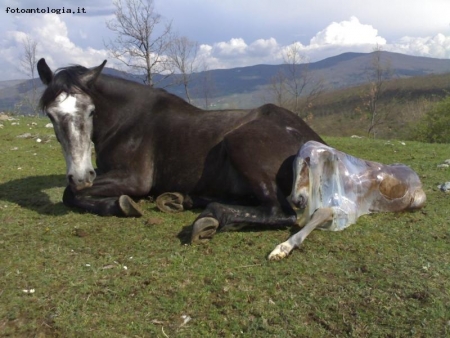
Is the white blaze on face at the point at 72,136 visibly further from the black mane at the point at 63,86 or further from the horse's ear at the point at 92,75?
the horse's ear at the point at 92,75

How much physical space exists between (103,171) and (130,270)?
2494mm

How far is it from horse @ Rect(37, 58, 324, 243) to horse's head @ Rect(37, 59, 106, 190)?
12mm

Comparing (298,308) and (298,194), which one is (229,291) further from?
(298,194)

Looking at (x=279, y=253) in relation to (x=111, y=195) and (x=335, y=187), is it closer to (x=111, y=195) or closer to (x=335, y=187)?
(x=335, y=187)

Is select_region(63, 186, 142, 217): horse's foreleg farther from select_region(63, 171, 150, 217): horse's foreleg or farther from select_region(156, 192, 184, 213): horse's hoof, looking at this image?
select_region(156, 192, 184, 213): horse's hoof

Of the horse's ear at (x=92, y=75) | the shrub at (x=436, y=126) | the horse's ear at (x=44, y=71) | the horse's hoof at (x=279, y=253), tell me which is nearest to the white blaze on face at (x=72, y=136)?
the horse's ear at (x=92, y=75)

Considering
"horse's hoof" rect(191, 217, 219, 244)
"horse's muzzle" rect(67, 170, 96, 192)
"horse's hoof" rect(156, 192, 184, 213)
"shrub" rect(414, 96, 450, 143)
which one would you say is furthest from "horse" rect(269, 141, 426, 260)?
"shrub" rect(414, 96, 450, 143)

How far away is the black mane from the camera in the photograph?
4965mm

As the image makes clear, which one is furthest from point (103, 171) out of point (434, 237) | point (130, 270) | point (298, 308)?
point (434, 237)

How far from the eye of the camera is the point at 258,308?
3.16 meters

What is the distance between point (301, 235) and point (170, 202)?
2.12 meters

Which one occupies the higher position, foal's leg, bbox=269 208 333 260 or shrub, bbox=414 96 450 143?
foal's leg, bbox=269 208 333 260

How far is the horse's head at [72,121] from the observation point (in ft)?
16.1

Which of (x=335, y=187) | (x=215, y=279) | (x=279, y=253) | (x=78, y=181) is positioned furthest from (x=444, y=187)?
(x=78, y=181)
